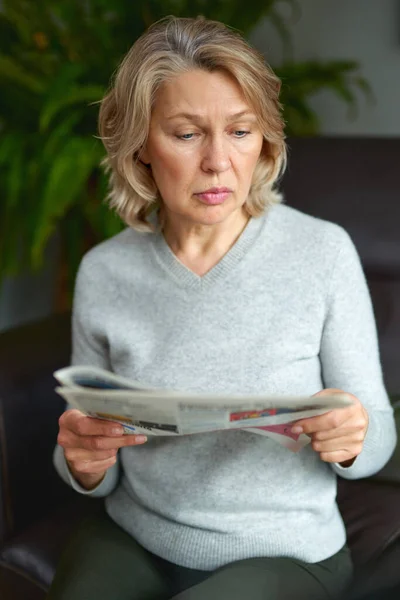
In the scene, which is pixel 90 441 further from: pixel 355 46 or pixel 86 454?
pixel 355 46

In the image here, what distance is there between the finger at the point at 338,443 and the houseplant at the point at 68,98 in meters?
1.15

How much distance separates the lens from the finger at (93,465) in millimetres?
1089

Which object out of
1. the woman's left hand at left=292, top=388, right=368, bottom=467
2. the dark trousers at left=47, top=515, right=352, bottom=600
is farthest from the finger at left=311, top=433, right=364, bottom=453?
the dark trousers at left=47, top=515, right=352, bottom=600

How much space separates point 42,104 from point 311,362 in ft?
4.31

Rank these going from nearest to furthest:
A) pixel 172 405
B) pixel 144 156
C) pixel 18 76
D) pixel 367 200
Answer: pixel 172 405, pixel 144 156, pixel 367 200, pixel 18 76

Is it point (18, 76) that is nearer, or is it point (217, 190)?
point (217, 190)

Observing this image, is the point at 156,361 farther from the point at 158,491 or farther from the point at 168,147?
the point at 168,147

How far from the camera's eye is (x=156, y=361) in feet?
3.78

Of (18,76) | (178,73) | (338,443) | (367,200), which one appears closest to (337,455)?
(338,443)

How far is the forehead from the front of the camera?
1.04m

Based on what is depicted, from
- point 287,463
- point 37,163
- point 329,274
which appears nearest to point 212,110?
point 329,274

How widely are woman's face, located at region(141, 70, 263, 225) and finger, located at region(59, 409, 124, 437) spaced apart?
299 millimetres

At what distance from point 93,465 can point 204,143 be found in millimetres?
443

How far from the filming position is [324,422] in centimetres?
95
